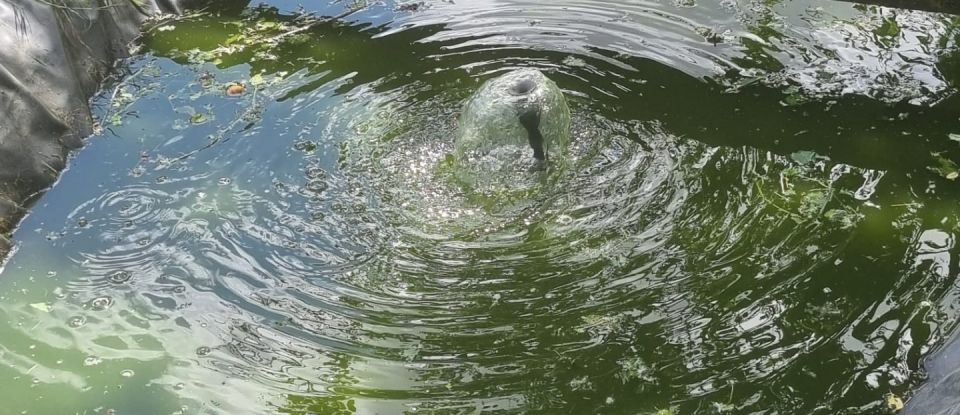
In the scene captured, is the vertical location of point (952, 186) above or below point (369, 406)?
above

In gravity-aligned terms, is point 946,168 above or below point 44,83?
below

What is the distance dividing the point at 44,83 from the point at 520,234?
3.07 m

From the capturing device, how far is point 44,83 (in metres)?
4.72

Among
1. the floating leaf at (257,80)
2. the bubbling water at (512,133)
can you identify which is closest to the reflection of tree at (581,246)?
the floating leaf at (257,80)

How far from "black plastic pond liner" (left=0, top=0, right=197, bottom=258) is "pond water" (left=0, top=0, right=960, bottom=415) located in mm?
137

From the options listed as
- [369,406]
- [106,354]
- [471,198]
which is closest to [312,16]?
[471,198]

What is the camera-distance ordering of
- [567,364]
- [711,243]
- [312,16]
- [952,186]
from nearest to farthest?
[567,364] < [711,243] < [952,186] < [312,16]

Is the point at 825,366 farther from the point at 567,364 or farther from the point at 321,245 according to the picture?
the point at 321,245

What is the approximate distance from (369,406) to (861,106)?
3314 millimetres

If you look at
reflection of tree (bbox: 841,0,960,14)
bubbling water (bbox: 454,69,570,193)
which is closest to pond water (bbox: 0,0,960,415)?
bubbling water (bbox: 454,69,570,193)

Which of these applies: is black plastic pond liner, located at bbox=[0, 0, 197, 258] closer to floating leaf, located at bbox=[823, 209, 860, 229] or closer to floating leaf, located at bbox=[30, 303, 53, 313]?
floating leaf, located at bbox=[30, 303, 53, 313]

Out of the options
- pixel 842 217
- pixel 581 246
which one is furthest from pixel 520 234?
pixel 842 217

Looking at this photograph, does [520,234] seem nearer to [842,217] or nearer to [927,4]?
[842,217]

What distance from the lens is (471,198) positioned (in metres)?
4.06
